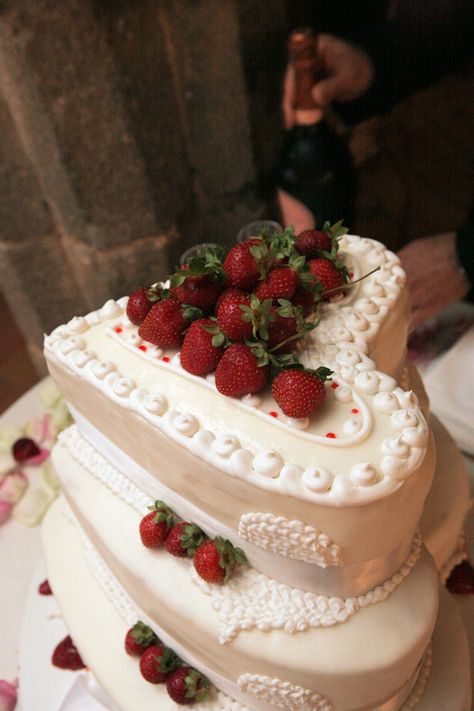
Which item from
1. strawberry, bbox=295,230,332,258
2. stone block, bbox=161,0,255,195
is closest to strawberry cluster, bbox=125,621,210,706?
strawberry, bbox=295,230,332,258

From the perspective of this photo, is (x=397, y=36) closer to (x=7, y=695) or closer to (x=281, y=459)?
(x=281, y=459)

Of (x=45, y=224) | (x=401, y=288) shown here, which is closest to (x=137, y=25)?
(x=45, y=224)

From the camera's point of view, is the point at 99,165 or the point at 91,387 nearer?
the point at 91,387

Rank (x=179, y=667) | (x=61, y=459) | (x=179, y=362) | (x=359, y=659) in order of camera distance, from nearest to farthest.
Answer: (x=359, y=659), (x=179, y=362), (x=179, y=667), (x=61, y=459)

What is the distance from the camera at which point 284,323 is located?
3.07 feet

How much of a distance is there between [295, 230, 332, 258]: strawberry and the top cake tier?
11 centimetres

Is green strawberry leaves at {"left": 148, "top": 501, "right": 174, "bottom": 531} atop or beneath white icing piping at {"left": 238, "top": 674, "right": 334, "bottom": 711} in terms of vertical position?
atop

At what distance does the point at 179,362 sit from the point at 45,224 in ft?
4.94

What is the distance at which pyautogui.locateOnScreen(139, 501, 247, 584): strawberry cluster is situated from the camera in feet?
3.16

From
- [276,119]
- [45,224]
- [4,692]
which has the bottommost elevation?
[4,692]

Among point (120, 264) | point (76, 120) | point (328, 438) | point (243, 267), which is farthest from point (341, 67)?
point (328, 438)

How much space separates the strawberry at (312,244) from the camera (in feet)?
3.75

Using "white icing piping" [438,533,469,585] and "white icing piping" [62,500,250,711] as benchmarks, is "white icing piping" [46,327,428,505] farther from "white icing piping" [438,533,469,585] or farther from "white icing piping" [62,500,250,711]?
"white icing piping" [438,533,469,585]

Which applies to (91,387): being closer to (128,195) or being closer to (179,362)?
(179,362)
